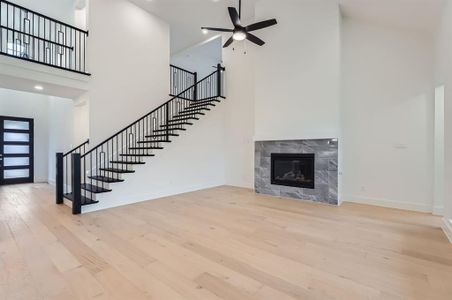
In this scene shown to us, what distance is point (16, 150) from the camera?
809 cm

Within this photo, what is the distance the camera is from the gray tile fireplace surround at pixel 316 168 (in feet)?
15.6

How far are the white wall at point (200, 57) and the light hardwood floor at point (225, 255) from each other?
23.8ft

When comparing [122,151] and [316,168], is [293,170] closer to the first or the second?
[316,168]

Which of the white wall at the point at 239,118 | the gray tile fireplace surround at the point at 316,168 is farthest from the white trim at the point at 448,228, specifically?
the white wall at the point at 239,118

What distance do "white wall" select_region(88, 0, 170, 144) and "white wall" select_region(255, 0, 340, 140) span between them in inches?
122

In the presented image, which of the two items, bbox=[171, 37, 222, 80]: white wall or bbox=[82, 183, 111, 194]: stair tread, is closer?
bbox=[82, 183, 111, 194]: stair tread

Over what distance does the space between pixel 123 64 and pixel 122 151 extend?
2.37 meters

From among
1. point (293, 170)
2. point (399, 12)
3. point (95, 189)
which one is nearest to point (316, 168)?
point (293, 170)

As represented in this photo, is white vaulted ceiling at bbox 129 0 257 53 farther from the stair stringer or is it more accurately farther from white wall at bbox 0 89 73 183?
white wall at bbox 0 89 73 183

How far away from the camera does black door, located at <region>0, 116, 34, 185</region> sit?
25.5ft

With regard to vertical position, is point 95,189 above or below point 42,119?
below

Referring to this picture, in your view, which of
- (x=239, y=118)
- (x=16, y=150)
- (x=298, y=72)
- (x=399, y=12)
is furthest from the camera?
(x=16, y=150)

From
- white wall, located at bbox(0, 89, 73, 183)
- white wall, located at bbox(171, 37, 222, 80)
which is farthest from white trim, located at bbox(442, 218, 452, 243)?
white wall, located at bbox(0, 89, 73, 183)

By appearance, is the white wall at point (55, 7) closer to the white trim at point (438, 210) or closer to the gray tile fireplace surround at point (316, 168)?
the gray tile fireplace surround at point (316, 168)
